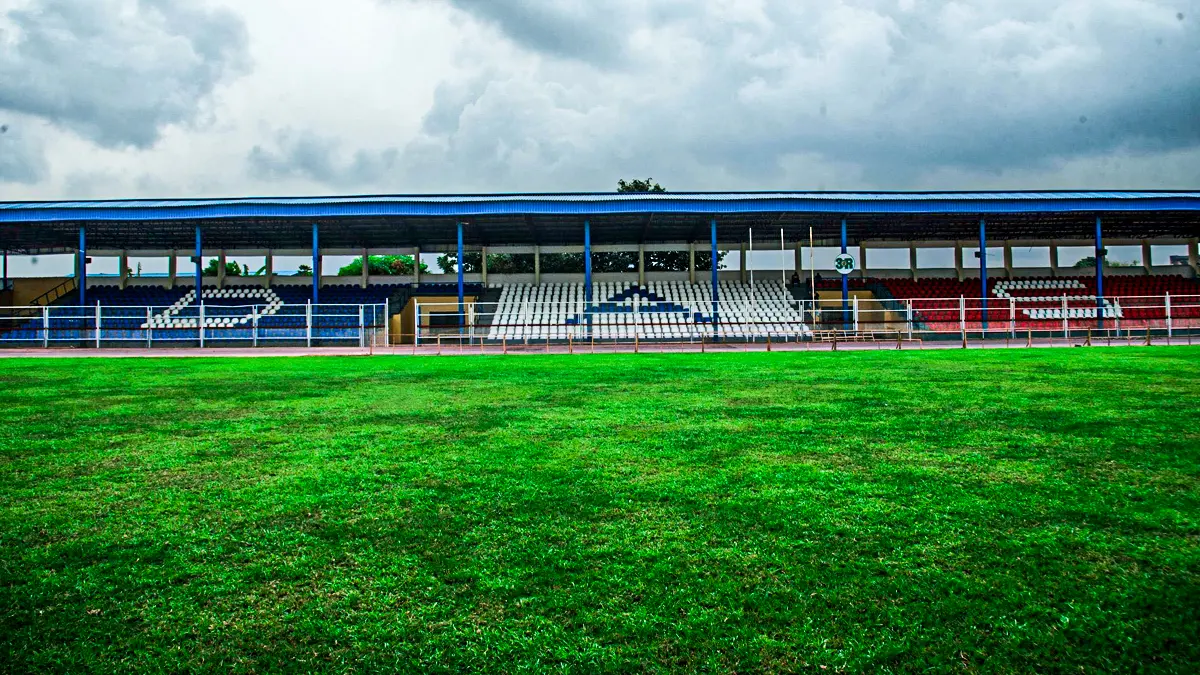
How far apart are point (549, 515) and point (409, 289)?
30.5 m

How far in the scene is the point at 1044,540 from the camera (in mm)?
3094

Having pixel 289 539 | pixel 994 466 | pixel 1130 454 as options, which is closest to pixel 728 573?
pixel 289 539

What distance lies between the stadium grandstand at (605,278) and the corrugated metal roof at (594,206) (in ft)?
0.24

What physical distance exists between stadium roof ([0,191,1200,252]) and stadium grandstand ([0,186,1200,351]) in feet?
0.28

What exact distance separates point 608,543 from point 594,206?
24430mm

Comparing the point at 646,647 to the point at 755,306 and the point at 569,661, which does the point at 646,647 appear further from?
the point at 755,306

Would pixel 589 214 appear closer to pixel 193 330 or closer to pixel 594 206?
pixel 594 206

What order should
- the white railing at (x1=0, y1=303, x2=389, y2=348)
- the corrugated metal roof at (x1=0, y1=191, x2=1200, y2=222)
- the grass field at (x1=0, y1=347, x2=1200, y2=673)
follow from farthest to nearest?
the corrugated metal roof at (x1=0, y1=191, x2=1200, y2=222) < the white railing at (x1=0, y1=303, x2=389, y2=348) < the grass field at (x1=0, y1=347, x2=1200, y2=673)

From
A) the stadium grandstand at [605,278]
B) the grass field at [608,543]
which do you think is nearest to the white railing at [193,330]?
the stadium grandstand at [605,278]

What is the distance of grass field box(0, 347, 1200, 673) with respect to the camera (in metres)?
2.24

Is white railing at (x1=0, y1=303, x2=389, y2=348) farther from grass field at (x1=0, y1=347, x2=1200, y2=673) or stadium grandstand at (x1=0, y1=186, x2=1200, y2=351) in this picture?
grass field at (x1=0, y1=347, x2=1200, y2=673)

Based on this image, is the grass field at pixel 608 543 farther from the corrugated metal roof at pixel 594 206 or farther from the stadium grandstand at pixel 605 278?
the corrugated metal roof at pixel 594 206

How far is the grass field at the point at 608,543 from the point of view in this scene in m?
2.24

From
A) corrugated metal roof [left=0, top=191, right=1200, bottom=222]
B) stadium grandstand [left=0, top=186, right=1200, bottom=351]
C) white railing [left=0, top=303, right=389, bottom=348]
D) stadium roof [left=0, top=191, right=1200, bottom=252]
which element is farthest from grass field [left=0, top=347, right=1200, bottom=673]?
stadium roof [left=0, top=191, right=1200, bottom=252]
